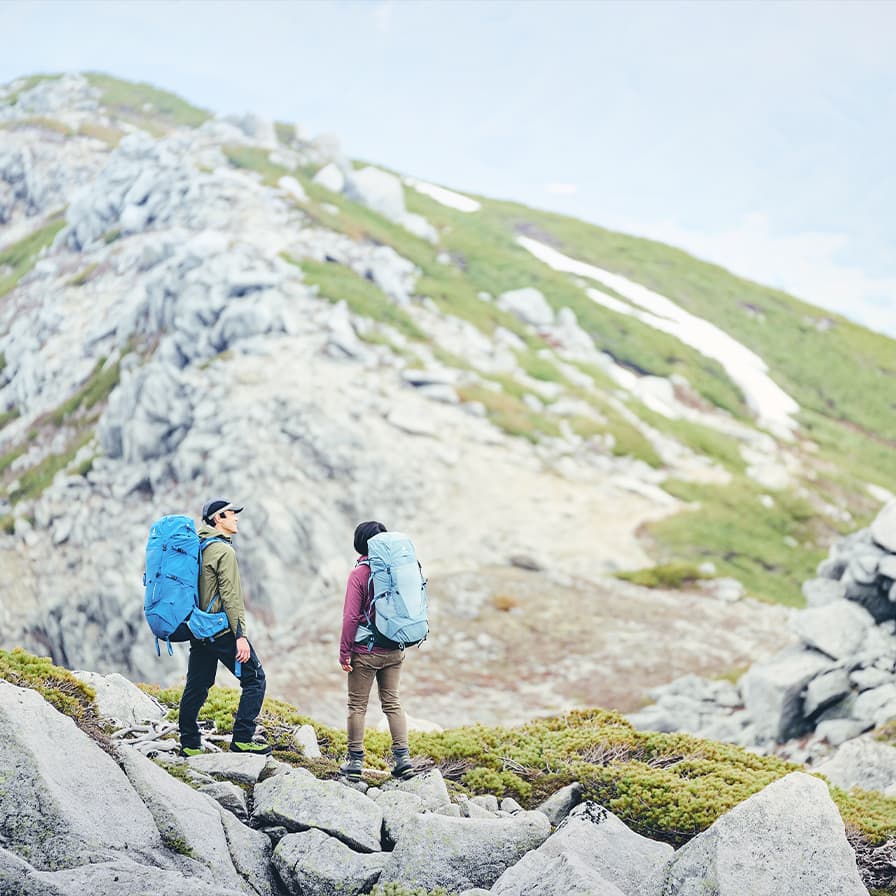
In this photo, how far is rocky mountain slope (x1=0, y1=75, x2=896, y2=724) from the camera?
84.6 ft

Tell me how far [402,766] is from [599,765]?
89.3 inches

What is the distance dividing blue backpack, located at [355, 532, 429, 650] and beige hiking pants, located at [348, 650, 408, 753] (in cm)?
35

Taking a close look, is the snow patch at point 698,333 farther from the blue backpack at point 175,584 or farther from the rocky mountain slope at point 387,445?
the blue backpack at point 175,584

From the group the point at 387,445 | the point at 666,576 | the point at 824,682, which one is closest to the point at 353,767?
the point at 824,682

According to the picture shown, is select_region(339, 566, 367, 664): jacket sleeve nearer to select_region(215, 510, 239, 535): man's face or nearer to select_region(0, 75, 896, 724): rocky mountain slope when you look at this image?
select_region(215, 510, 239, 535): man's face

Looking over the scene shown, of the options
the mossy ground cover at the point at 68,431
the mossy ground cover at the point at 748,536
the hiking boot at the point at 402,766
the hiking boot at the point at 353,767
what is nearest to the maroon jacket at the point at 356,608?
the hiking boot at the point at 353,767

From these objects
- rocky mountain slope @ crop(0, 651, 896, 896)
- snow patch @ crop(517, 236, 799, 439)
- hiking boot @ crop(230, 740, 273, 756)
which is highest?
snow patch @ crop(517, 236, 799, 439)

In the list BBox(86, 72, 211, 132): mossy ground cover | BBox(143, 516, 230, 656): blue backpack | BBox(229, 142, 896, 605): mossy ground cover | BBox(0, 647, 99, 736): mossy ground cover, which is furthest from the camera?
BBox(86, 72, 211, 132): mossy ground cover

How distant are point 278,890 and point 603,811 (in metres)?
3.14

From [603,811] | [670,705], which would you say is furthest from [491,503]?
[603,811]

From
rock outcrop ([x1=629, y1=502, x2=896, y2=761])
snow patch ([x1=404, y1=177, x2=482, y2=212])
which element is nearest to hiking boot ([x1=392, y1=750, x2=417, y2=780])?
rock outcrop ([x1=629, y1=502, x2=896, y2=761])

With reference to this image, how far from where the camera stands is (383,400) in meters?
34.8

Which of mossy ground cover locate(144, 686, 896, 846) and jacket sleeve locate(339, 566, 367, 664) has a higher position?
jacket sleeve locate(339, 566, 367, 664)

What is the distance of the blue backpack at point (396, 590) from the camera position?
8539 mm
